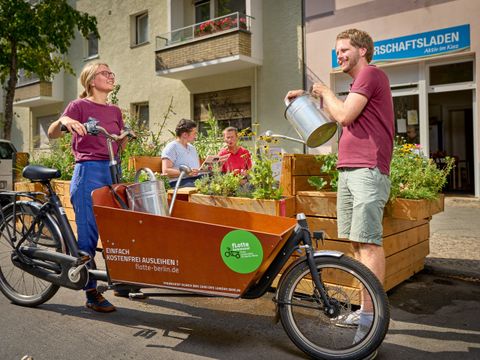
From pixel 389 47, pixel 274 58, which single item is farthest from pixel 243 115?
pixel 389 47

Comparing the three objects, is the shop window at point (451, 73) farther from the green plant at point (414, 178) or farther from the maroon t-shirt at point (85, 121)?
the maroon t-shirt at point (85, 121)

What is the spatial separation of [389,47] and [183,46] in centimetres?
621

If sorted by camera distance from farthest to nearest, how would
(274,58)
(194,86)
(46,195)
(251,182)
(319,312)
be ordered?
1. (194,86)
2. (274,58)
3. (251,182)
4. (46,195)
5. (319,312)

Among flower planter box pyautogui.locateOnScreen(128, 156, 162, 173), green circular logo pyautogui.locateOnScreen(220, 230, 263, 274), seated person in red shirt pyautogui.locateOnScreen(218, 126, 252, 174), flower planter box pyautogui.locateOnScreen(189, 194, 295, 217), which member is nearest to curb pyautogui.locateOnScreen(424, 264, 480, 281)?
flower planter box pyautogui.locateOnScreen(189, 194, 295, 217)

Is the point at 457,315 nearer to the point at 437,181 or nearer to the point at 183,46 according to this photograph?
the point at 437,181

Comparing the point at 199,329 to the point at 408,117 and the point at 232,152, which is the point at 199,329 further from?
the point at 408,117

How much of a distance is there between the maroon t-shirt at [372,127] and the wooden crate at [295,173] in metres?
0.99

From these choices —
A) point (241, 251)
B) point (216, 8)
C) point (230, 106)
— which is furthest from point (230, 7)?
point (241, 251)

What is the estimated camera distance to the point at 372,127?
2.87 meters

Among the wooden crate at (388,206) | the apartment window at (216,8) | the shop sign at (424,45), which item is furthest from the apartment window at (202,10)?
the wooden crate at (388,206)

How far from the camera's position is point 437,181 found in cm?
388

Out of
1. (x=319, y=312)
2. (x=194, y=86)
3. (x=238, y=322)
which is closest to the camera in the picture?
(x=319, y=312)

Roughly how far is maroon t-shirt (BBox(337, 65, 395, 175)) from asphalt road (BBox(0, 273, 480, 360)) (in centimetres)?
118

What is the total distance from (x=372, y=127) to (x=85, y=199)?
2163mm
